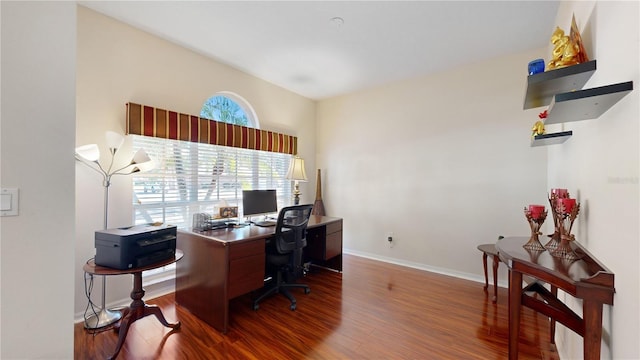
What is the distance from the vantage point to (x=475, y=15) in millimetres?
2289

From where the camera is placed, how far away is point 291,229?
2605 millimetres

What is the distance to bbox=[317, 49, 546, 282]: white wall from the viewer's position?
3.00 metres

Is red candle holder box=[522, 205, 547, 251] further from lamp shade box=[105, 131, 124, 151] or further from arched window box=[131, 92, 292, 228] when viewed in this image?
lamp shade box=[105, 131, 124, 151]

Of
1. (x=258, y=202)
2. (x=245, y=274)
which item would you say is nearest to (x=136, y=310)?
(x=245, y=274)

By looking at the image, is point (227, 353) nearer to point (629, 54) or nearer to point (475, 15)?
point (629, 54)

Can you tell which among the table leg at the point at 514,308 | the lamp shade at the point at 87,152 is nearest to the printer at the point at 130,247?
the lamp shade at the point at 87,152

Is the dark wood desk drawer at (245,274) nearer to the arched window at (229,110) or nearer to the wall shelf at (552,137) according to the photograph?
the arched window at (229,110)

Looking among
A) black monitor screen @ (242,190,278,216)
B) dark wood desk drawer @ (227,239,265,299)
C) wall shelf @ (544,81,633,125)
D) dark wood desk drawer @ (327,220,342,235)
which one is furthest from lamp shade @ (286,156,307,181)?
wall shelf @ (544,81,633,125)

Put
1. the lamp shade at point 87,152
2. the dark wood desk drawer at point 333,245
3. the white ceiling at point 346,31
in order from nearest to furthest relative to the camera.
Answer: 1. the lamp shade at point 87,152
2. the white ceiling at point 346,31
3. the dark wood desk drawer at point 333,245

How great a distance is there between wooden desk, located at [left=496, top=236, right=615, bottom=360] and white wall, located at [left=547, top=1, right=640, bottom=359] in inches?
1.8

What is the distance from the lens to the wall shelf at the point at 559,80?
1174mm

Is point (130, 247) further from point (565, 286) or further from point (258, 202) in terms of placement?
point (565, 286)

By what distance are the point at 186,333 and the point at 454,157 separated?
11.7 ft

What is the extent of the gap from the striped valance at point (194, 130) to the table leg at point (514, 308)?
3072 millimetres
